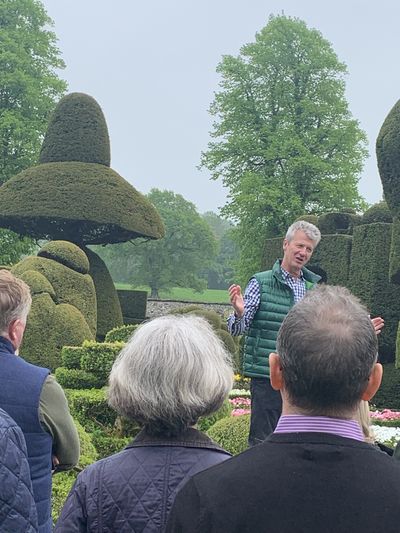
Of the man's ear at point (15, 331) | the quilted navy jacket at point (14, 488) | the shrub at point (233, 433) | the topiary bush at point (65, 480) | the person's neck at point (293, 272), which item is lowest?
the topiary bush at point (65, 480)

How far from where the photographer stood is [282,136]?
30.0m

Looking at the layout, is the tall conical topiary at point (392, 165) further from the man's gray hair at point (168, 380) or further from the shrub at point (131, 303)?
the shrub at point (131, 303)

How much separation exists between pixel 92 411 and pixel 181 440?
252 inches

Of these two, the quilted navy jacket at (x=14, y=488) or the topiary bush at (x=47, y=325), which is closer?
the quilted navy jacket at (x=14, y=488)

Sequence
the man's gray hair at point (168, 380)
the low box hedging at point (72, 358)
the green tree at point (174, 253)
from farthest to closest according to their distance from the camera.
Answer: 1. the green tree at point (174, 253)
2. the low box hedging at point (72, 358)
3. the man's gray hair at point (168, 380)

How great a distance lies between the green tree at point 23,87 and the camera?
28047 mm

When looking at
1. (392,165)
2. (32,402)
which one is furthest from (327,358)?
(392,165)

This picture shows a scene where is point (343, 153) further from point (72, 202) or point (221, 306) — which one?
point (72, 202)

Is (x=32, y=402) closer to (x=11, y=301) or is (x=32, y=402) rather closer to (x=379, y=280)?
(x=11, y=301)

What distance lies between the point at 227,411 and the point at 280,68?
2509 centimetres

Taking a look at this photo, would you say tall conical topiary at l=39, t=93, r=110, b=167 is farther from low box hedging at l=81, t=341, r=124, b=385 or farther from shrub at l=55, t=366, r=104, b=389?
low box hedging at l=81, t=341, r=124, b=385

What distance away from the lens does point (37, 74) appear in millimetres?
30453

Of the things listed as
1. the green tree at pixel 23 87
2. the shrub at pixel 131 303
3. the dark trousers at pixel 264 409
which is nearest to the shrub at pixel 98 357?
the dark trousers at pixel 264 409

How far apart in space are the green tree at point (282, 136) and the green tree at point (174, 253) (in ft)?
72.3
